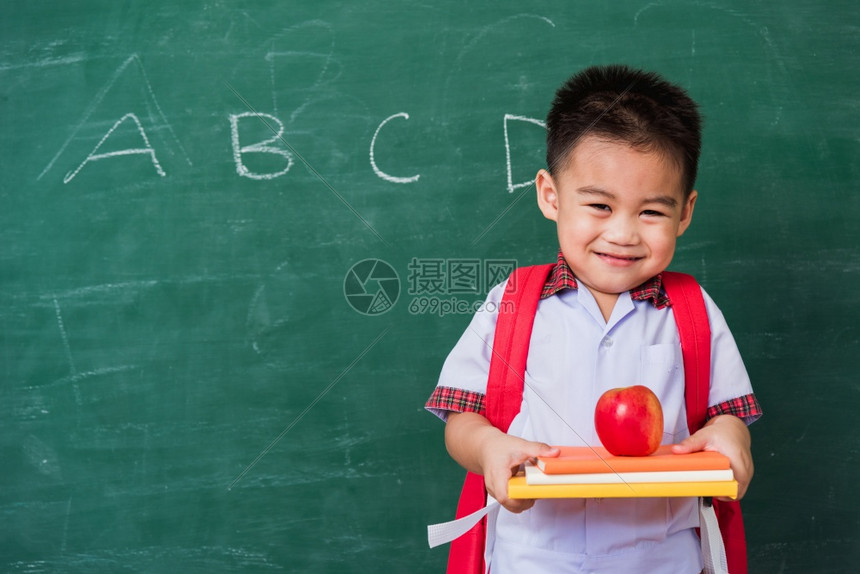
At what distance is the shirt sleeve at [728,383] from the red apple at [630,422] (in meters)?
0.20

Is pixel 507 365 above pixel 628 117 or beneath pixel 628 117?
beneath

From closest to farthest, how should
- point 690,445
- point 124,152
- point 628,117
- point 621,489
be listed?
point 621,489 < point 690,445 < point 628,117 < point 124,152

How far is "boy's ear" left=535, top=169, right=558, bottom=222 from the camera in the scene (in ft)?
3.44

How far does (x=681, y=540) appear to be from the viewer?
948 mm

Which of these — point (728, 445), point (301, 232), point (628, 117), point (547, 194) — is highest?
point (628, 117)

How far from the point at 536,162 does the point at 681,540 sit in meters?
0.80

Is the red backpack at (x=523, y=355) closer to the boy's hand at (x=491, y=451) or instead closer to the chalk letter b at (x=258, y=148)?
the boy's hand at (x=491, y=451)

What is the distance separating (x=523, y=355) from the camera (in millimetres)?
974

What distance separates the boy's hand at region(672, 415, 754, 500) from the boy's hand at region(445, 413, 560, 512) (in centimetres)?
17

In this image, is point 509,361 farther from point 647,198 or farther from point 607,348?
point 647,198

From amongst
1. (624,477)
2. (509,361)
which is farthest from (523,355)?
(624,477)

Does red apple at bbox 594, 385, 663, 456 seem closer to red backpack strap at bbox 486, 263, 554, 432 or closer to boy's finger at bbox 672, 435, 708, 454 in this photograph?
boy's finger at bbox 672, 435, 708, 454

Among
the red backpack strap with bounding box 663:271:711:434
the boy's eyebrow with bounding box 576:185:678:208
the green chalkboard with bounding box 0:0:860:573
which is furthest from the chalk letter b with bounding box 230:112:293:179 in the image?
the red backpack strap with bounding box 663:271:711:434

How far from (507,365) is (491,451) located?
0.42ft
